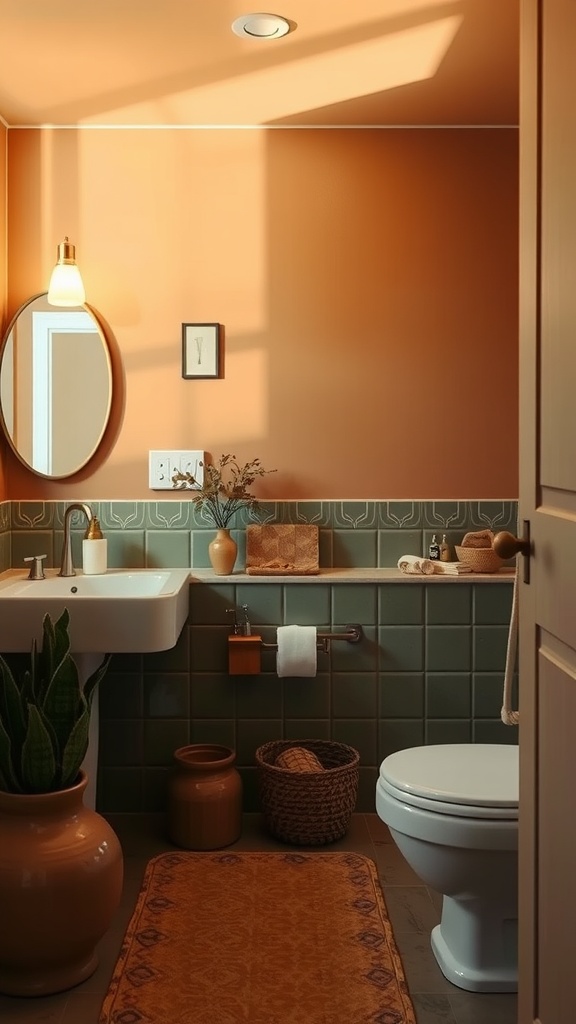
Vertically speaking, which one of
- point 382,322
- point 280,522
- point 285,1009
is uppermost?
point 382,322

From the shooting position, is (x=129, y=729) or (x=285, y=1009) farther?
(x=129, y=729)

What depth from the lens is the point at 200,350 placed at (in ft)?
11.4

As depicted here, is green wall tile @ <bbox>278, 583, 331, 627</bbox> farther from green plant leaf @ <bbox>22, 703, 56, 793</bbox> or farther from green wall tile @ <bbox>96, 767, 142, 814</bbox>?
green plant leaf @ <bbox>22, 703, 56, 793</bbox>

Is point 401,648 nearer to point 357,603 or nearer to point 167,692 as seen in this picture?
point 357,603

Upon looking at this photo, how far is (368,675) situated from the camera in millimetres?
3391

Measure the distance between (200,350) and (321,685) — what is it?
3.89 ft

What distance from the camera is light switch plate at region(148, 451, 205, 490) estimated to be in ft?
11.4

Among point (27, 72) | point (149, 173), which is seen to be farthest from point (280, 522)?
point (27, 72)

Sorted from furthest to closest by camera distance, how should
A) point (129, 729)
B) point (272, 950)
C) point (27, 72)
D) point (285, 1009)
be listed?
point (129, 729)
point (27, 72)
point (272, 950)
point (285, 1009)

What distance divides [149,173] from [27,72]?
22.1 inches

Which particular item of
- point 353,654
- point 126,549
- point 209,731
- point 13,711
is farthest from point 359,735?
point 13,711

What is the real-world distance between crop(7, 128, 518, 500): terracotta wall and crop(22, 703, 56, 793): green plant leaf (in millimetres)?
1370

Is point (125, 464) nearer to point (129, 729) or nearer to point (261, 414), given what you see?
point (261, 414)

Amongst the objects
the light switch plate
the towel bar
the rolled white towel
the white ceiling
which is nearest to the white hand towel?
the towel bar
